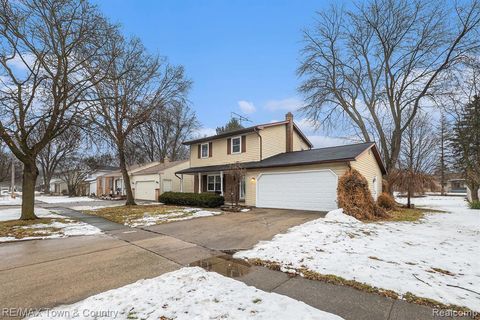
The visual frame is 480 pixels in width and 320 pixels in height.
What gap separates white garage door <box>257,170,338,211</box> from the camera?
12.7 m

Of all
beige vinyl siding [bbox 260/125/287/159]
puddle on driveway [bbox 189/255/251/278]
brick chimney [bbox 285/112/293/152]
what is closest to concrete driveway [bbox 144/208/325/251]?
puddle on driveway [bbox 189/255/251/278]

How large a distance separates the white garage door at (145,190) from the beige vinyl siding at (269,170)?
1189 cm

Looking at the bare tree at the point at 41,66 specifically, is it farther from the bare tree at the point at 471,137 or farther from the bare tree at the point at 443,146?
the bare tree at the point at 443,146

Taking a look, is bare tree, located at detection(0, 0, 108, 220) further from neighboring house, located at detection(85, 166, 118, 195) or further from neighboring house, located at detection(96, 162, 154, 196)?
neighboring house, located at detection(85, 166, 118, 195)

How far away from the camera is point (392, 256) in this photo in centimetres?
550

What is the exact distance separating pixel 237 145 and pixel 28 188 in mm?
11983

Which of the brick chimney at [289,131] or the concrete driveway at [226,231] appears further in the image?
the brick chimney at [289,131]

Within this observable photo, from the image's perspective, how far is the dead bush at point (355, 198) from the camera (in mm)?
11016

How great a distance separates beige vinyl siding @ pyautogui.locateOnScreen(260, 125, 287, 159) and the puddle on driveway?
12.0 metres

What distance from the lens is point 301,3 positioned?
43.6ft

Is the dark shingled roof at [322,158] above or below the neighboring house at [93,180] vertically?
above

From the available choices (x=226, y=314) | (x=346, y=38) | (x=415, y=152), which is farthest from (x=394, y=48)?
(x=226, y=314)

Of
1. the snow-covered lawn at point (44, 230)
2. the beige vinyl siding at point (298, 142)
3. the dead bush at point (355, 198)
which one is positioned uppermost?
the beige vinyl siding at point (298, 142)

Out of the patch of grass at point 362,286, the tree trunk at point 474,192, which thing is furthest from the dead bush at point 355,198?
the tree trunk at point 474,192
